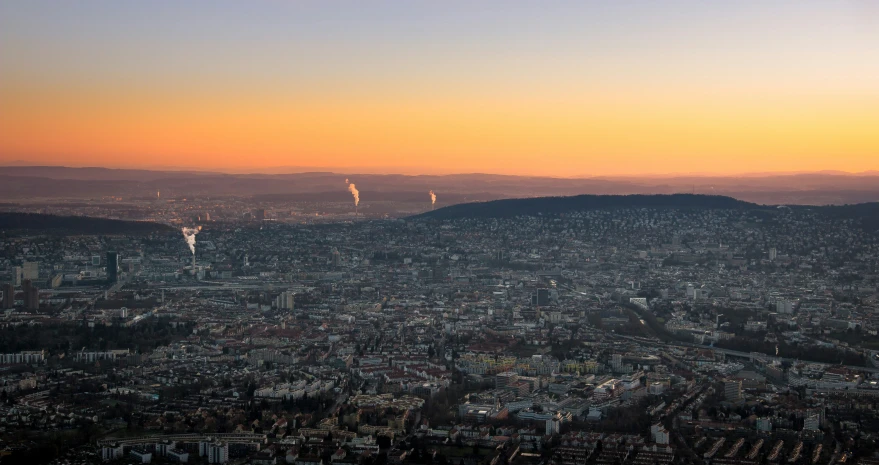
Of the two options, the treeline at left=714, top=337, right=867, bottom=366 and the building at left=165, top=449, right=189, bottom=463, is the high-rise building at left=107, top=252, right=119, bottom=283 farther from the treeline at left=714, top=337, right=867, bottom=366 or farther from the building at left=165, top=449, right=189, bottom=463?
the building at left=165, top=449, right=189, bottom=463

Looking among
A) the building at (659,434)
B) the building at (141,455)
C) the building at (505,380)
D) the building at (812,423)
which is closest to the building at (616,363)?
the building at (505,380)

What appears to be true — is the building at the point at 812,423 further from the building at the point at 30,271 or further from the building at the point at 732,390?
the building at the point at 30,271

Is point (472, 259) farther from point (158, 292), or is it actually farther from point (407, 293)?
point (158, 292)

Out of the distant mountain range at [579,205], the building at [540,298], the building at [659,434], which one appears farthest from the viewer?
the distant mountain range at [579,205]

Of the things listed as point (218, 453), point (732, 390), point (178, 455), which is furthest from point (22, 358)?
point (732, 390)

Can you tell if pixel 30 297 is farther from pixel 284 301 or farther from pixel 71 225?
pixel 71 225

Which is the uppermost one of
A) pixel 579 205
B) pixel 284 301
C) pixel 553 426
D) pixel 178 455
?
pixel 579 205
